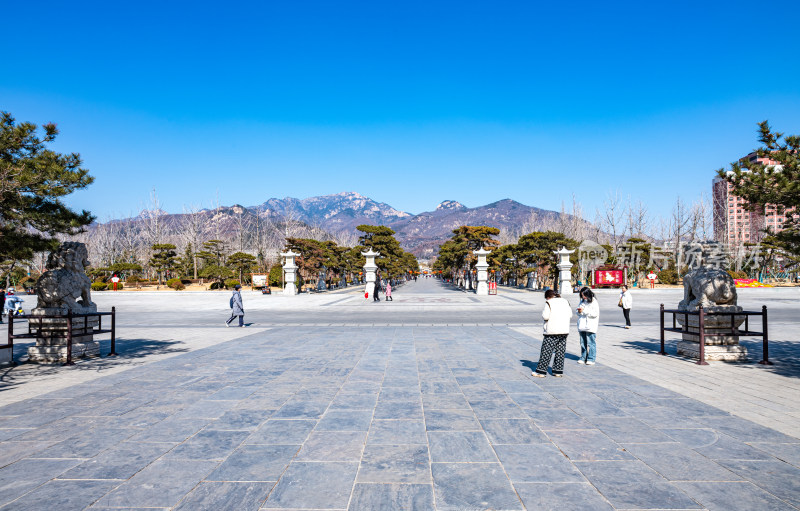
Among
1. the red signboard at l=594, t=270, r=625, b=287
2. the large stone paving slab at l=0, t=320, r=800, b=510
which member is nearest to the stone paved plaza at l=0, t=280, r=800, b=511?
the large stone paving slab at l=0, t=320, r=800, b=510

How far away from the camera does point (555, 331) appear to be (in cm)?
638

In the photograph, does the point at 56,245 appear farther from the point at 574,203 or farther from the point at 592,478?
the point at 574,203

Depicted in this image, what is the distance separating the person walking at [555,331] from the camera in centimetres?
638

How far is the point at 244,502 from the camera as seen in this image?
2885 millimetres

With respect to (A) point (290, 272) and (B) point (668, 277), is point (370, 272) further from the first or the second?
(B) point (668, 277)

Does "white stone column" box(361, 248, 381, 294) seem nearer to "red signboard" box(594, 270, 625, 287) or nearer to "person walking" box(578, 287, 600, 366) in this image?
"person walking" box(578, 287, 600, 366)

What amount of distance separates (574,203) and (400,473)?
198 feet

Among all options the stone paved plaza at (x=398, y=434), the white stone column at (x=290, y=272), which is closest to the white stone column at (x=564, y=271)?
the white stone column at (x=290, y=272)

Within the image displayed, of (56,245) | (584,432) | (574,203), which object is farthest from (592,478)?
(574,203)

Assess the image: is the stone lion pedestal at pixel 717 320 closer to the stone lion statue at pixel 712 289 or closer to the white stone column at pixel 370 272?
the stone lion statue at pixel 712 289

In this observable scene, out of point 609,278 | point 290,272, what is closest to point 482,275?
point 609,278

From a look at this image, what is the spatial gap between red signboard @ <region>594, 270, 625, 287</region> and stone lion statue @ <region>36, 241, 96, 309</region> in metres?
38.4

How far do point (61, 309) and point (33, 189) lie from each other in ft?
8.51

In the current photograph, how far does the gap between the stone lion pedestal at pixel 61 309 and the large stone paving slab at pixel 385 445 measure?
2.10m
